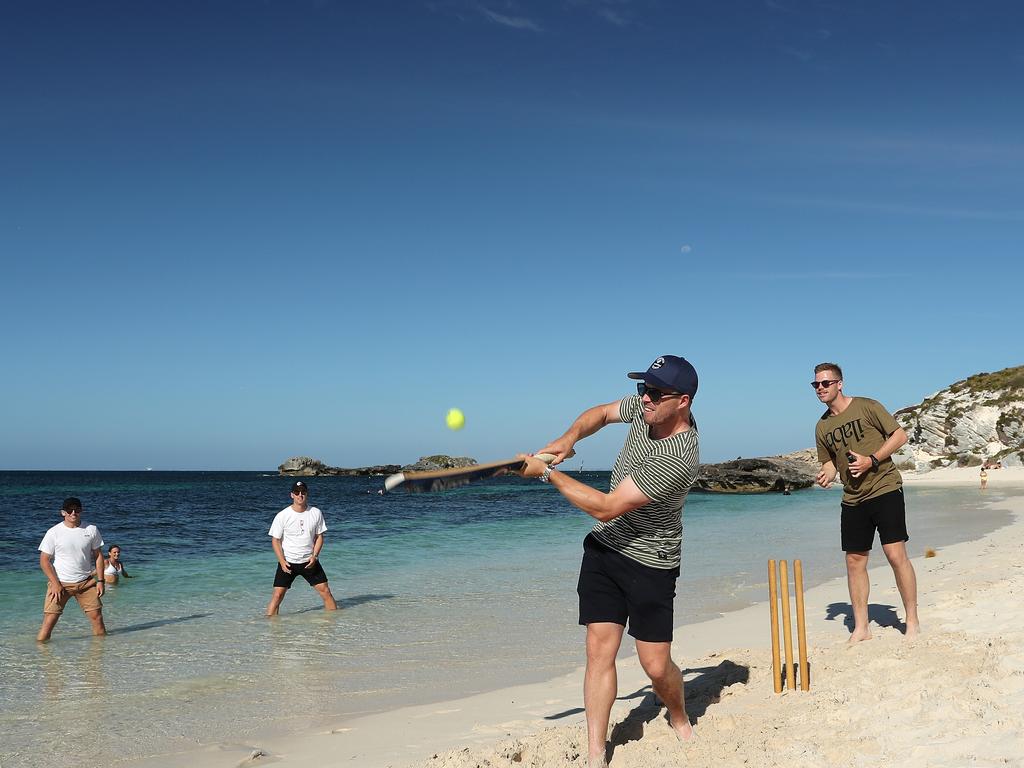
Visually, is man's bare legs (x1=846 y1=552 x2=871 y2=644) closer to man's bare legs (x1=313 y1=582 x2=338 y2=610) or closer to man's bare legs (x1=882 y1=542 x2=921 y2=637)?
man's bare legs (x1=882 y1=542 x2=921 y2=637)

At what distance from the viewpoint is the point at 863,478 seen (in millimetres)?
6484

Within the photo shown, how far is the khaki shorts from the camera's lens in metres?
8.90

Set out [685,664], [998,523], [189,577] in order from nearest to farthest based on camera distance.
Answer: [685,664] < [189,577] < [998,523]

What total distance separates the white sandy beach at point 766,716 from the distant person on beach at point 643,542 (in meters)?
0.49

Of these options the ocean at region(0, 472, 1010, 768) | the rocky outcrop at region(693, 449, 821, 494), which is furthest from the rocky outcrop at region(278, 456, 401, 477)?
the ocean at region(0, 472, 1010, 768)

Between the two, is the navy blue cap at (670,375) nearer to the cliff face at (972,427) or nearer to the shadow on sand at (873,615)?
the shadow on sand at (873,615)

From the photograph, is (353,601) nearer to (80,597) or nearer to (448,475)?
(80,597)

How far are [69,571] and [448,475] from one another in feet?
22.6

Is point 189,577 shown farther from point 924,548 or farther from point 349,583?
point 924,548

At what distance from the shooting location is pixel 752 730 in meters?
4.50

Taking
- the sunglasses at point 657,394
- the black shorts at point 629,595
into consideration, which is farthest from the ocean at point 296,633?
the sunglasses at point 657,394

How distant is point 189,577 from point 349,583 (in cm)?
313

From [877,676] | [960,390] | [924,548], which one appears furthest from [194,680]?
[960,390]

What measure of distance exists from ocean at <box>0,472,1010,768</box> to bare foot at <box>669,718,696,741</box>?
2.48m
